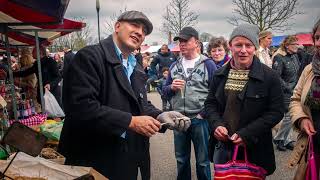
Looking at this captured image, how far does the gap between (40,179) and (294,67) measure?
198 inches

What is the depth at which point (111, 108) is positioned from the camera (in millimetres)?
2146

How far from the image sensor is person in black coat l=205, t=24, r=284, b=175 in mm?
2891

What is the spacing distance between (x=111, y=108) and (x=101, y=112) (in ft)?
0.26

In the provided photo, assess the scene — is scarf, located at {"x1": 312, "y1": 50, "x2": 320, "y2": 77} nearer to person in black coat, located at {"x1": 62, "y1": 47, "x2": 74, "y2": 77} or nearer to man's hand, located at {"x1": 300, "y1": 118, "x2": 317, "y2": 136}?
man's hand, located at {"x1": 300, "y1": 118, "x2": 317, "y2": 136}

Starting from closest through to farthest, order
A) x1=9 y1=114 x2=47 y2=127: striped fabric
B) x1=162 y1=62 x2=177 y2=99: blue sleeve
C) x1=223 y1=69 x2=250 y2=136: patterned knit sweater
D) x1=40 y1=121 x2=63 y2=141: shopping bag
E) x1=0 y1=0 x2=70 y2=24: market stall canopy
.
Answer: x1=223 y1=69 x2=250 y2=136: patterned knit sweater < x1=0 y1=0 x2=70 y2=24: market stall canopy < x1=162 y1=62 x2=177 y2=99: blue sleeve < x1=40 y1=121 x2=63 y2=141: shopping bag < x1=9 y1=114 x2=47 y2=127: striped fabric

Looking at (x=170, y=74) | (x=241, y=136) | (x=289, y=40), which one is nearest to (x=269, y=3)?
(x=289, y=40)

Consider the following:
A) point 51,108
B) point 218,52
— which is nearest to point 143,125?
point 218,52

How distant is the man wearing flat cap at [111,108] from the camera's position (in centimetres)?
211

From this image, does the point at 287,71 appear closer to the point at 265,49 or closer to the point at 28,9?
the point at 265,49

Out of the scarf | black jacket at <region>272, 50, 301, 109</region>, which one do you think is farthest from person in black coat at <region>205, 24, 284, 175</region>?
black jacket at <region>272, 50, 301, 109</region>

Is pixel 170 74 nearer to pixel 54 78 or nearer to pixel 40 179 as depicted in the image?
pixel 40 179

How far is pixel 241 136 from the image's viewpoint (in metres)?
2.83

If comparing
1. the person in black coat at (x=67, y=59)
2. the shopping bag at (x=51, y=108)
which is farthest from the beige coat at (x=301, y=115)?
the shopping bag at (x=51, y=108)

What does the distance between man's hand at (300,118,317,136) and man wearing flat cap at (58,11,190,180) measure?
3.44 ft
